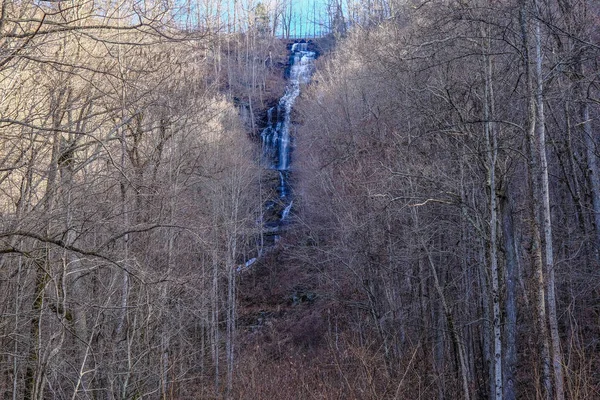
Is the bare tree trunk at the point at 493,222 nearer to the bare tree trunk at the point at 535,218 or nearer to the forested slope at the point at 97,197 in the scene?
the bare tree trunk at the point at 535,218

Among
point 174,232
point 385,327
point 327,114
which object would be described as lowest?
point 385,327

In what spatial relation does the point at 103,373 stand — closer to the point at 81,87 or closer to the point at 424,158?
the point at 81,87

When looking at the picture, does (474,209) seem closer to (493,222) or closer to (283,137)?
(493,222)

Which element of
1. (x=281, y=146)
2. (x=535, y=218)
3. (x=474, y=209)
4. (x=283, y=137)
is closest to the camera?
(x=535, y=218)

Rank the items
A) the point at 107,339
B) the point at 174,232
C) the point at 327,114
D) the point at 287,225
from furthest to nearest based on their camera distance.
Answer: the point at 287,225 < the point at 327,114 < the point at 174,232 < the point at 107,339

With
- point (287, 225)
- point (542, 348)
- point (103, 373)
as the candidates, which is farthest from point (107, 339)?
point (287, 225)

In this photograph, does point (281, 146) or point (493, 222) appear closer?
point (493, 222)

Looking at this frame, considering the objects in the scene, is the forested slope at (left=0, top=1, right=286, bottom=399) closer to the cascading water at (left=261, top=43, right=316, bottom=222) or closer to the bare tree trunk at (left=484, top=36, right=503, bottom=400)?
the bare tree trunk at (left=484, top=36, right=503, bottom=400)

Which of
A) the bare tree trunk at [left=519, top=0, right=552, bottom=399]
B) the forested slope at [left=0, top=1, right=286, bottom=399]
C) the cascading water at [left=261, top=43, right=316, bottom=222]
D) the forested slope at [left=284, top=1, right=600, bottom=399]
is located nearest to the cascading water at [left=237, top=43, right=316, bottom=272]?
the cascading water at [left=261, top=43, right=316, bottom=222]

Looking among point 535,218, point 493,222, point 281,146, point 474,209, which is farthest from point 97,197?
point 281,146

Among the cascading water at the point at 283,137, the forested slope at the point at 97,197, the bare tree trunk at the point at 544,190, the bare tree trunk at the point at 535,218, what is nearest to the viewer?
the forested slope at the point at 97,197

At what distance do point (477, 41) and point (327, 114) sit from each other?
1730 cm

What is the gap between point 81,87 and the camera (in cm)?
776

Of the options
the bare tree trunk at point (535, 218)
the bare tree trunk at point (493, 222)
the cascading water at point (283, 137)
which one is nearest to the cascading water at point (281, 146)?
the cascading water at point (283, 137)
